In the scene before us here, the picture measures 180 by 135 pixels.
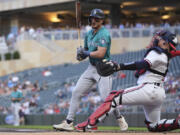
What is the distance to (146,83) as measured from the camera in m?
6.80

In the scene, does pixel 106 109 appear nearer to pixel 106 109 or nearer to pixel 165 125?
pixel 106 109

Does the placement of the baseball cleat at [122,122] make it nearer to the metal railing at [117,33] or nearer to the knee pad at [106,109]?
the knee pad at [106,109]

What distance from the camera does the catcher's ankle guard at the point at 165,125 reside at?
23.1 feet

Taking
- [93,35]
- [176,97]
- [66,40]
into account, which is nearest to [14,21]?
[66,40]

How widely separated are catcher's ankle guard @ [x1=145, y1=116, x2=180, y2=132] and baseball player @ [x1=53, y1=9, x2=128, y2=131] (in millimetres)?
750

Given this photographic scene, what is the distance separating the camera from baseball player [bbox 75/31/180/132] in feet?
21.5

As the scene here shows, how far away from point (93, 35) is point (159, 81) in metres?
1.68

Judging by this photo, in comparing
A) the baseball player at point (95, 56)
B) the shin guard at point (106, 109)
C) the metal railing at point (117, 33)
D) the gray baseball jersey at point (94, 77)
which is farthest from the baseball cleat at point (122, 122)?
the metal railing at point (117, 33)

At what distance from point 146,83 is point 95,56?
3.83 feet

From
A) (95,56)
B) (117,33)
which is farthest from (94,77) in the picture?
(117,33)

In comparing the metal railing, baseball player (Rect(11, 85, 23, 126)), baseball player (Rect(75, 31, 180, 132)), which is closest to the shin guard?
baseball player (Rect(75, 31, 180, 132))

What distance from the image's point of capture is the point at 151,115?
23.8 ft

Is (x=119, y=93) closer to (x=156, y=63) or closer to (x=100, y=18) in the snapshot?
(x=156, y=63)

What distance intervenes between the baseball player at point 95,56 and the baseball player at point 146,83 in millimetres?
940
